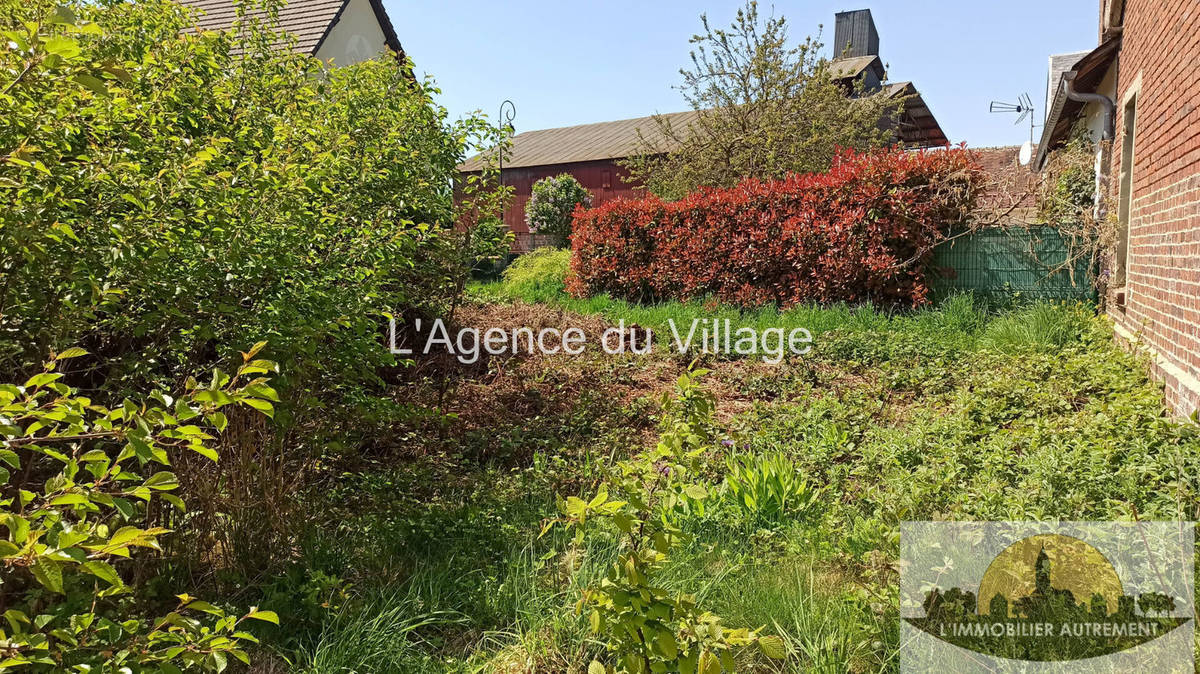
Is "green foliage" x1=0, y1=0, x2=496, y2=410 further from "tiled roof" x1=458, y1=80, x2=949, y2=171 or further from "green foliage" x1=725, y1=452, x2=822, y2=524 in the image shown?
"tiled roof" x1=458, y1=80, x2=949, y2=171

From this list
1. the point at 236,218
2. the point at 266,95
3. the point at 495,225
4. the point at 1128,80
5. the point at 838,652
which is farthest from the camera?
the point at 1128,80

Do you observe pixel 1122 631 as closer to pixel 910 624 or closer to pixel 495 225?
pixel 910 624

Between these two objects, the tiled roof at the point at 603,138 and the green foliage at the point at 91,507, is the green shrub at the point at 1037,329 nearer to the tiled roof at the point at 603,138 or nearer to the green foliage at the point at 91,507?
the green foliage at the point at 91,507

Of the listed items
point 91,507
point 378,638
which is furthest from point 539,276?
point 91,507

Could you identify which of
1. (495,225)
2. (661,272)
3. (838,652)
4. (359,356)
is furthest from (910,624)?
(661,272)

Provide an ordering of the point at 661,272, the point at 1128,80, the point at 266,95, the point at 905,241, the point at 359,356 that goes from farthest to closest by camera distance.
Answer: the point at 661,272 → the point at 905,241 → the point at 1128,80 → the point at 266,95 → the point at 359,356

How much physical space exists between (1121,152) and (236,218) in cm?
855

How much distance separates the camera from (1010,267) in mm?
9031

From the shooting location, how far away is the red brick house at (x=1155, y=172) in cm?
443

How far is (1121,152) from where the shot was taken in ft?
24.6

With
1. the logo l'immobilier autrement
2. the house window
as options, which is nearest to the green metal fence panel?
the house window

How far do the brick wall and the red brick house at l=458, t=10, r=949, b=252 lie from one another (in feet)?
52.5

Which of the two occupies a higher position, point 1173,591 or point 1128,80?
point 1128,80

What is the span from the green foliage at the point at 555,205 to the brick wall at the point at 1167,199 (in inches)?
630
